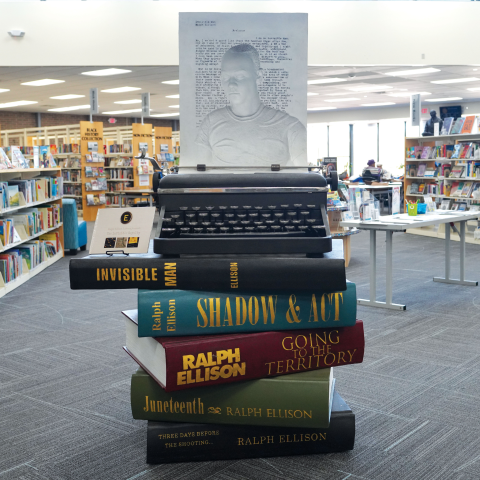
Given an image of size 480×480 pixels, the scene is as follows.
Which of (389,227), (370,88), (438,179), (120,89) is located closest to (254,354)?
(389,227)

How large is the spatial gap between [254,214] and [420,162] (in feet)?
29.1

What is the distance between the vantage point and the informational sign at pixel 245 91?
6.95 ft

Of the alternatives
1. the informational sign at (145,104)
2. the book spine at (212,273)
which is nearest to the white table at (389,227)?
the book spine at (212,273)

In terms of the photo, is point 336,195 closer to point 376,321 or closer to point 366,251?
point 366,251

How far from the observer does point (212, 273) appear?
6.05ft

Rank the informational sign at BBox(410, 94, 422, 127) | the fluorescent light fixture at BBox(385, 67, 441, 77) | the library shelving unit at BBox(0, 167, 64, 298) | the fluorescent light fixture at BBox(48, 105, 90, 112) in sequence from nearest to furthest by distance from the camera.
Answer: the library shelving unit at BBox(0, 167, 64, 298) → the informational sign at BBox(410, 94, 422, 127) → the fluorescent light fixture at BBox(385, 67, 441, 77) → the fluorescent light fixture at BBox(48, 105, 90, 112)

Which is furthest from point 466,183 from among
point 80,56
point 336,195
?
point 80,56

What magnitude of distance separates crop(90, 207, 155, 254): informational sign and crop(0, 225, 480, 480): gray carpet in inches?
32.9

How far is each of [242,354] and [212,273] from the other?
32cm

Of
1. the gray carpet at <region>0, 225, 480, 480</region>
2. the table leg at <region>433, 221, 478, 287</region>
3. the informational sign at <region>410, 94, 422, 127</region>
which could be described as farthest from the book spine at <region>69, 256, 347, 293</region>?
the informational sign at <region>410, 94, 422, 127</region>

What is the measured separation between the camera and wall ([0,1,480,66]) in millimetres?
8992

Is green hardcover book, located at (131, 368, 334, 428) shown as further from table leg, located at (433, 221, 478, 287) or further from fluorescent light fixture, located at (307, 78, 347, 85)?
fluorescent light fixture, located at (307, 78, 347, 85)

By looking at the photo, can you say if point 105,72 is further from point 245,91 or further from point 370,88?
point 245,91

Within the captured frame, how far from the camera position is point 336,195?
6.49 metres
